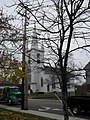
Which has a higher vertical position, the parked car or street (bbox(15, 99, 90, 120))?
the parked car

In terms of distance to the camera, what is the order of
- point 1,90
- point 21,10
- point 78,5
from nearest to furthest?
point 78,5
point 21,10
point 1,90

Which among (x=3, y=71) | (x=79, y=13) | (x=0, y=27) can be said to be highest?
(x=0, y=27)

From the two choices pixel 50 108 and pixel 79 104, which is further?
pixel 50 108

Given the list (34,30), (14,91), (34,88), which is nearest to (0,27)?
(34,30)

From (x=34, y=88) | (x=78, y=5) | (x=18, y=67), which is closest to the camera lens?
(x=78, y=5)

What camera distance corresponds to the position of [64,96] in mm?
7719

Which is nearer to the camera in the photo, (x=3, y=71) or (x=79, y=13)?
(x=79, y=13)

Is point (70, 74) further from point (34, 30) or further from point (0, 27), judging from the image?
point (0, 27)

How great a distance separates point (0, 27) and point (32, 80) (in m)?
88.6

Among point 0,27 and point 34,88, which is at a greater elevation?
point 0,27

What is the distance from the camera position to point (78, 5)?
24.6 feet

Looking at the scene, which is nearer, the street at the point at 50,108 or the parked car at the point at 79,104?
the parked car at the point at 79,104

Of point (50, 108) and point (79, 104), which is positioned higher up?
point (79, 104)

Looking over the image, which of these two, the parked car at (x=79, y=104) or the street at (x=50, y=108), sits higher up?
the parked car at (x=79, y=104)
